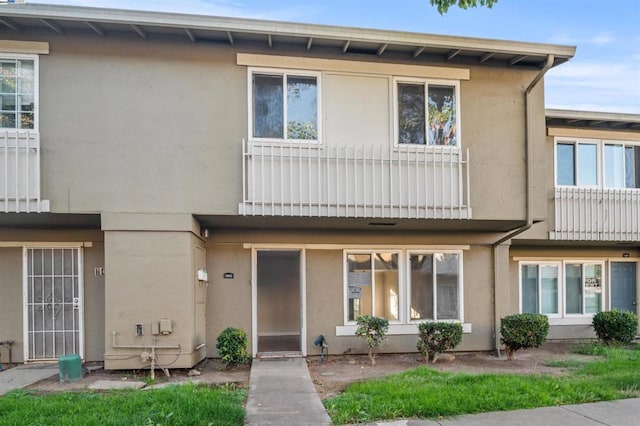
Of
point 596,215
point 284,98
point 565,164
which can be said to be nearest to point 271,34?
point 284,98

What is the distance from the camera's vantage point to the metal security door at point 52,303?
9.05 m

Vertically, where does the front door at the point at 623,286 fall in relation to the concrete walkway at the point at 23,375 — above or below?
above

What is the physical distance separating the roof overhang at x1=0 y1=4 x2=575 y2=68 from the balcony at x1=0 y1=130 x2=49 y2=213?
1855 mm

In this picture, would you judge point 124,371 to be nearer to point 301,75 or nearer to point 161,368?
point 161,368

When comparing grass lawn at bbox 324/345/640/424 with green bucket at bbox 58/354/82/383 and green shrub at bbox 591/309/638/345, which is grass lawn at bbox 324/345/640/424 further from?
green bucket at bbox 58/354/82/383

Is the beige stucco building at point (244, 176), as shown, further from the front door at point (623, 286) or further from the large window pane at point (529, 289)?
the front door at point (623, 286)

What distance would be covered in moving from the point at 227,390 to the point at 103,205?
3.74 metres

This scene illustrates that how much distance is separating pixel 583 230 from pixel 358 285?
576 cm

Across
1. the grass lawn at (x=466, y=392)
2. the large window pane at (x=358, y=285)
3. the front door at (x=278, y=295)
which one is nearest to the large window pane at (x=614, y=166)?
the grass lawn at (x=466, y=392)

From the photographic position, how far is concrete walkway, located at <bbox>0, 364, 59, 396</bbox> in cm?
722

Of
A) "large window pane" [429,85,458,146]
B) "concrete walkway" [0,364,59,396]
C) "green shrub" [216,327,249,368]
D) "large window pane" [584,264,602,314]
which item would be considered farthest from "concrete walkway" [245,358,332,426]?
"large window pane" [584,264,602,314]

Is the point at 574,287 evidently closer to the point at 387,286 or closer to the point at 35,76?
the point at 387,286

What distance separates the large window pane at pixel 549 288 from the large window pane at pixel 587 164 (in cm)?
246

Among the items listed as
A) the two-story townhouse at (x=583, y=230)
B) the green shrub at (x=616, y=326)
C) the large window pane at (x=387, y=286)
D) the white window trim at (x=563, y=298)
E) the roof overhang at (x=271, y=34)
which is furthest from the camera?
the white window trim at (x=563, y=298)
